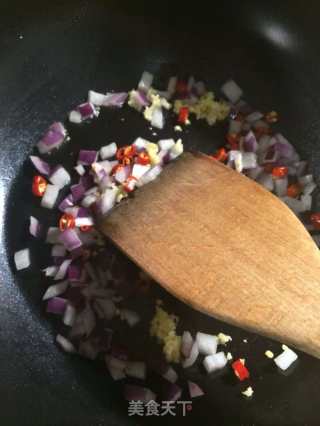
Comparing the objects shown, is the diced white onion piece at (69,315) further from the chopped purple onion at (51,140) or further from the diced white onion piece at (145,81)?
the diced white onion piece at (145,81)

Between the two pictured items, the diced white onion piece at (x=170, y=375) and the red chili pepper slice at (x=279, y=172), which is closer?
the diced white onion piece at (x=170, y=375)

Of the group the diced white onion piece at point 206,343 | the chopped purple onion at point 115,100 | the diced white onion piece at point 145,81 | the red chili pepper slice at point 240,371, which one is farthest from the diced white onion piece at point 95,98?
the red chili pepper slice at point 240,371

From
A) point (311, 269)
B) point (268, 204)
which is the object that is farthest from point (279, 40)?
point (311, 269)

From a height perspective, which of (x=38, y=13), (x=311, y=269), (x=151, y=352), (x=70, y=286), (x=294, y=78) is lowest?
(x=151, y=352)

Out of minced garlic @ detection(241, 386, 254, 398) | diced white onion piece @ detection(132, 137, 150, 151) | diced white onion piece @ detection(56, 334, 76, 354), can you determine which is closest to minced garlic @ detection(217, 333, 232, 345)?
minced garlic @ detection(241, 386, 254, 398)

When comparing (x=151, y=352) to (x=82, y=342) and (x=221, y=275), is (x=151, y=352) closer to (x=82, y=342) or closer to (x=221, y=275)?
(x=82, y=342)

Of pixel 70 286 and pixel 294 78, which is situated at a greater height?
pixel 294 78

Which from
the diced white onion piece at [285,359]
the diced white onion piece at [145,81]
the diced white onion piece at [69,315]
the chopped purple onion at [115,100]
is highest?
the diced white onion piece at [145,81]
